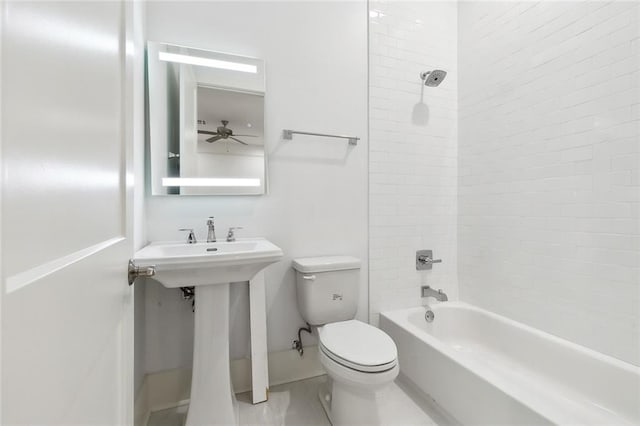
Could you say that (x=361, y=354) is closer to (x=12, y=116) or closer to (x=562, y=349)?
(x=562, y=349)

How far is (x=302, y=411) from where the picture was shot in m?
1.57

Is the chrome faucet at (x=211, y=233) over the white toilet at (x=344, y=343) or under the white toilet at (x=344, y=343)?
over

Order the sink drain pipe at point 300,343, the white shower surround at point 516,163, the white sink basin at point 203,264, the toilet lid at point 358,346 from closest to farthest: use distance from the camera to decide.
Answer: the white sink basin at point 203,264 < the toilet lid at point 358,346 < the white shower surround at point 516,163 < the sink drain pipe at point 300,343

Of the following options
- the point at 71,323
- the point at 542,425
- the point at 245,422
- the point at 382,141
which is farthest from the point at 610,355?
the point at 71,323

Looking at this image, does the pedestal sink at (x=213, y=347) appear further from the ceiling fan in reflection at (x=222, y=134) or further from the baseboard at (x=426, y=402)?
the baseboard at (x=426, y=402)

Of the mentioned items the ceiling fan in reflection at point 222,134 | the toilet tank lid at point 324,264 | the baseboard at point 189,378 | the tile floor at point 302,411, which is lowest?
the tile floor at point 302,411

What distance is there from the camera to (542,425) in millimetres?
1021

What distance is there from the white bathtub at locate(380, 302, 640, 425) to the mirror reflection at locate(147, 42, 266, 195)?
1.34 meters

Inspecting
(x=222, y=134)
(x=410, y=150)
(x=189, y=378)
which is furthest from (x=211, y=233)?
(x=410, y=150)

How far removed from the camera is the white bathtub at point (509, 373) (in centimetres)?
115

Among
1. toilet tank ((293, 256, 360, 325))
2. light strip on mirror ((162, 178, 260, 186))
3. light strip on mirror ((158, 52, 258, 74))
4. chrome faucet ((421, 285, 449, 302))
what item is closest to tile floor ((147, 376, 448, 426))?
toilet tank ((293, 256, 360, 325))

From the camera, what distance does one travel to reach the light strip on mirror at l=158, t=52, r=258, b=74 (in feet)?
5.17

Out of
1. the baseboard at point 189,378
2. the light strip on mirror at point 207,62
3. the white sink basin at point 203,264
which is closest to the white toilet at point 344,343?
the baseboard at point 189,378

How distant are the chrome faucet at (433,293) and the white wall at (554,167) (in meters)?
0.25
